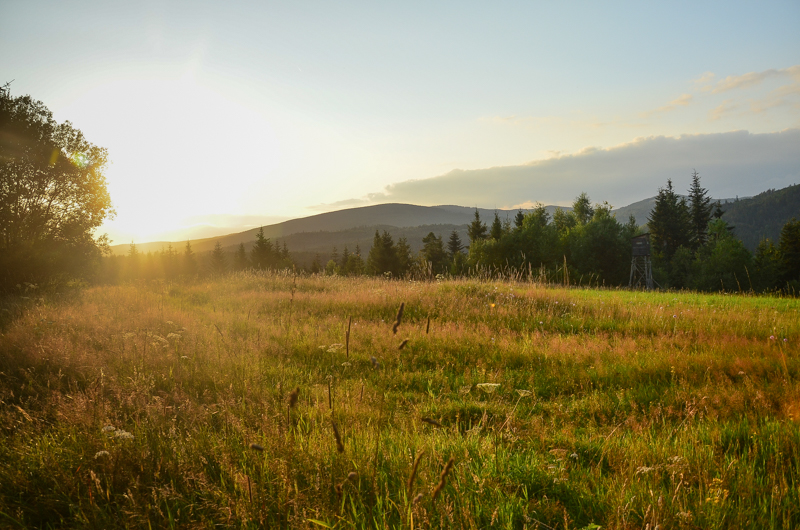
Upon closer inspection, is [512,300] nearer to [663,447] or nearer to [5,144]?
[663,447]

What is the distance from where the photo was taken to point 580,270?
49125mm

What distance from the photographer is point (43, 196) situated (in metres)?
16.5

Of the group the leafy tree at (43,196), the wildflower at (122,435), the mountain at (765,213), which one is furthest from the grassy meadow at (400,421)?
the mountain at (765,213)

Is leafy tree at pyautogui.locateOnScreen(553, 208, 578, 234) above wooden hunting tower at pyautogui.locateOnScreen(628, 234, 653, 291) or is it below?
above

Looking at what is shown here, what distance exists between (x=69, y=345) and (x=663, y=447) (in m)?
8.21

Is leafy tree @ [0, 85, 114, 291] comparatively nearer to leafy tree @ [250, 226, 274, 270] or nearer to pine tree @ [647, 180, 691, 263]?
leafy tree @ [250, 226, 274, 270]

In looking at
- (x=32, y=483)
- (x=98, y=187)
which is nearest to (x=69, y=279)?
(x=98, y=187)

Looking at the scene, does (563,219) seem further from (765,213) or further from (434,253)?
(765,213)

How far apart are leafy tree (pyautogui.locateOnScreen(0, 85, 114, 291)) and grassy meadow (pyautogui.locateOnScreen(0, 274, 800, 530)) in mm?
9030

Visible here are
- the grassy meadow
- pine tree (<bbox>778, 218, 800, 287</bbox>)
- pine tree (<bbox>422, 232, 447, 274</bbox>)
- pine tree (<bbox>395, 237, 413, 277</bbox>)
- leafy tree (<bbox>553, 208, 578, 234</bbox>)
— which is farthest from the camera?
leafy tree (<bbox>553, 208, 578, 234</bbox>)

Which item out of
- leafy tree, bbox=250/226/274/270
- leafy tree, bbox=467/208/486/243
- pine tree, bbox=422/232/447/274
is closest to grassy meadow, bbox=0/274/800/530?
leafy tree, bbox=467/208/486/243

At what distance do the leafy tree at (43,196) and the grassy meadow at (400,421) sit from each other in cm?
903

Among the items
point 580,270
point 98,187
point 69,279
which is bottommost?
point 580,270

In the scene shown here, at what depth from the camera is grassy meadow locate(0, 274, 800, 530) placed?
2.21 m
